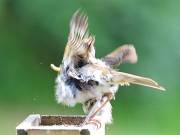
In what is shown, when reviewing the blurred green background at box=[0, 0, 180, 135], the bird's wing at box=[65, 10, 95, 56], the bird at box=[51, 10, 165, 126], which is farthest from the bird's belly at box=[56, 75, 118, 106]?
the blurred green background at box=[0, 0, 180, 135]

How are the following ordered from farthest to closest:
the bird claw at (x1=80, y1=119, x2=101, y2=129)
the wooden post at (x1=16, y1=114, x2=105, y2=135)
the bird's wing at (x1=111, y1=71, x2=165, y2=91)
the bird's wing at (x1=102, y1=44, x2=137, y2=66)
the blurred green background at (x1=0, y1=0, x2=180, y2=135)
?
the blurred green background at (x1=0, y1=0, x2=180, y2=135) < the bird's wing at (x1=102, y1=44, x2=137, y2=66) < the bird's wing at (x1=111, y1=71, x2=165, y2=91) < the bird claw at (x1=80, y1=119, x2=101, y2=129) < the wooden post at (x1=16, y1=114, x2=105, y2=135)

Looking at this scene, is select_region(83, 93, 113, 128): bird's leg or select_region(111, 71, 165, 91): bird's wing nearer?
select_region(83, 93, 113, 128): bird's leg

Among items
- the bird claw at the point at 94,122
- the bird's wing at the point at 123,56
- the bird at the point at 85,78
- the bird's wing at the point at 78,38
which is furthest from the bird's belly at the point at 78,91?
the bird's wing at the point at 123,56

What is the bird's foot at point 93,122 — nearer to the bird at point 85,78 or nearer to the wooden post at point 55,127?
the wooden post at point 55,127

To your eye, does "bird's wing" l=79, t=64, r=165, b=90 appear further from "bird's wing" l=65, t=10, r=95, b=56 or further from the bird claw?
the bird claw

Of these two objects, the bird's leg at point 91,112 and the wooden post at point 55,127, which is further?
the bird's leg at point 91,112

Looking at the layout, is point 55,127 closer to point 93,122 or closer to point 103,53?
point 93,122

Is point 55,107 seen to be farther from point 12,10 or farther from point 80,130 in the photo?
point 80,130
